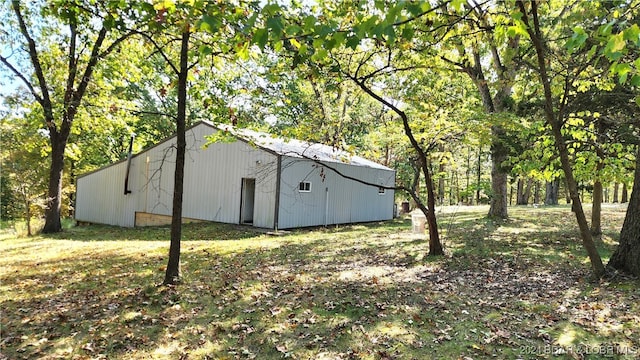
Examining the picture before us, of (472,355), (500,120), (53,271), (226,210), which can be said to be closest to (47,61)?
(226,210)

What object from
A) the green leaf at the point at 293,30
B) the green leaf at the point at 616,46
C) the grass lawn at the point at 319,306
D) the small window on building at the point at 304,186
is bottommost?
the grass lawn at the point at 319,306

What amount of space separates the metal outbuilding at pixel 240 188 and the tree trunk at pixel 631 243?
7855 millimetres

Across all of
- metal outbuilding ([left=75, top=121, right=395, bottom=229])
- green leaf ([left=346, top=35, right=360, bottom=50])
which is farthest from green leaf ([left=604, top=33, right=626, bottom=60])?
metal outbuilding ([left=75, top=121, right=395, bottom=229])

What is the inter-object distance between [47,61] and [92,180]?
8.53 metres

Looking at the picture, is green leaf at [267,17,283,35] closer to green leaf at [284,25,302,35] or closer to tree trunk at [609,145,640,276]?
green leaf at [284,25,302,35]

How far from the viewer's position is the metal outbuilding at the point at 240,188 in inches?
536

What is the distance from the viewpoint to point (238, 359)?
3520 millimetres

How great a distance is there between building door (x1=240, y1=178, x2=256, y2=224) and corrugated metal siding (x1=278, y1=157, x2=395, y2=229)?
1645mm

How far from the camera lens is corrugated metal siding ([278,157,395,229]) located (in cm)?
1373

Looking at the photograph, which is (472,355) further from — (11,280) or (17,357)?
(11,280)

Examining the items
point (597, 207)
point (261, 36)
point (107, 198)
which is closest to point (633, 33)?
point (261, 36)

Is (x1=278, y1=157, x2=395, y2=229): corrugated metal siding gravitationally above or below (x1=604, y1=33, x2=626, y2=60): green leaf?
below

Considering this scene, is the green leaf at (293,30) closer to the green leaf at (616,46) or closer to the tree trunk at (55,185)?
the green leaf at (616,46)

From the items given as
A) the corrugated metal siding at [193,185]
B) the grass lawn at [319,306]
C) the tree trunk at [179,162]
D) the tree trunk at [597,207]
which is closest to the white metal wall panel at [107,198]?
the corrugated metal siding at [193,185]
